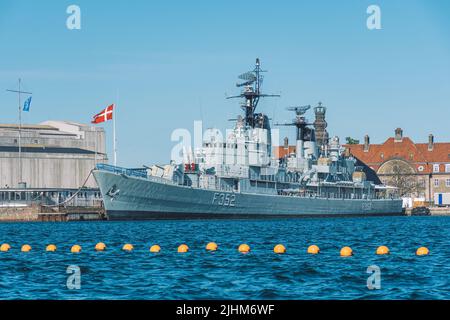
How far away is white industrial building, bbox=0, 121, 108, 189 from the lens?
150m

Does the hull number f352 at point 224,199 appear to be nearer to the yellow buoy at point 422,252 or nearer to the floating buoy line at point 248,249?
the floating buoy line at point 248,249

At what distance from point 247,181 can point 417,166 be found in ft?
216

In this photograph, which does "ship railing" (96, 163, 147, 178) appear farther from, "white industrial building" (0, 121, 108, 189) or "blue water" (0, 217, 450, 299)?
"white industrial building" (0, 121, 108, 189)

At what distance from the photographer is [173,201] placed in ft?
314

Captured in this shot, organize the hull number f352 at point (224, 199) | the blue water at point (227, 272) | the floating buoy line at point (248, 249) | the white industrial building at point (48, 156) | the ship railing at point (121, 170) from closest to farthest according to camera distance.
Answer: the blue water at point (227, 272) → the floating buoy line at point (248, 249) → the ship railing at point (121, 170) → the hull number f352 at point (224, 199) → the white industrial building at point (48, 156)

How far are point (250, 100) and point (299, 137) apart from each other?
47.3 ft

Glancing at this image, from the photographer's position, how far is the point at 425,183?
163125 millimetres

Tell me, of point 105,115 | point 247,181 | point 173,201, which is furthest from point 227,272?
point 247,181

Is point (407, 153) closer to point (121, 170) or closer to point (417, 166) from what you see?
point (417, 166)

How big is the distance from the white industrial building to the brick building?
51510 millimetres

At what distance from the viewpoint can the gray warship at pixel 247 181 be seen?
311ft

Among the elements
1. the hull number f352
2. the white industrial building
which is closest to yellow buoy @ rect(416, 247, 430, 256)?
the hull number f352

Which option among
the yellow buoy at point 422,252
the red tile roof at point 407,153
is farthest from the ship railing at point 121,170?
the red tile roof at point 407,153

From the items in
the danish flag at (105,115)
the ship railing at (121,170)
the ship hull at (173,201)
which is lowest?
the ship hull at (173,201)
